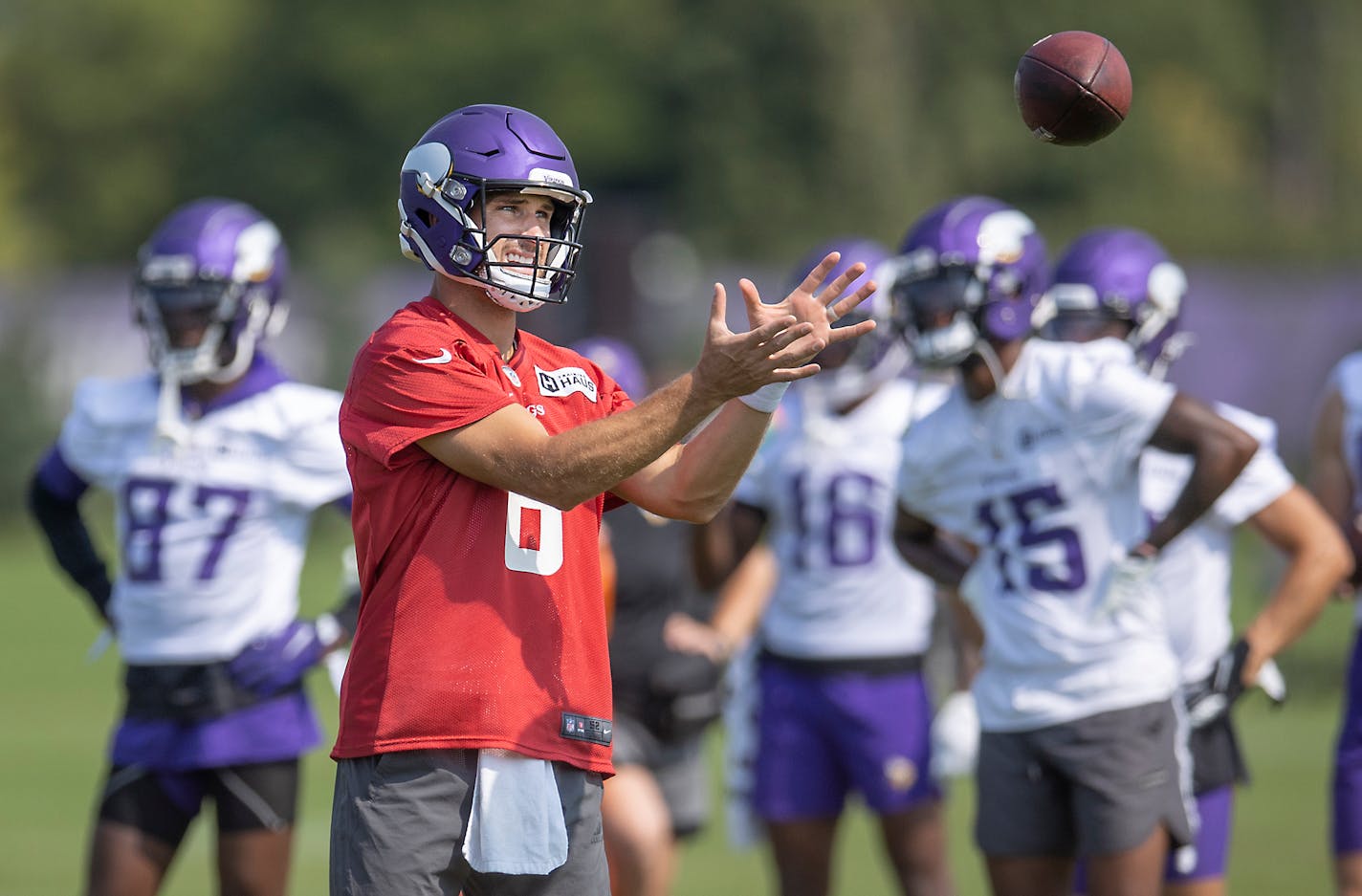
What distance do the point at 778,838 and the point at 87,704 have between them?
319 inches

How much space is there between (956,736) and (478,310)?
2.92 metres

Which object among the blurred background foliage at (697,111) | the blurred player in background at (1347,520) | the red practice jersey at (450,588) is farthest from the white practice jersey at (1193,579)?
the blurred background foliage at (697,111)

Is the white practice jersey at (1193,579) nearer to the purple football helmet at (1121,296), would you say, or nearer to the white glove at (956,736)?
the purple football helmet at (1121,296)

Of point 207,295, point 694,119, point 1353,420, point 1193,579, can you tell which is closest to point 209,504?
point 207,295

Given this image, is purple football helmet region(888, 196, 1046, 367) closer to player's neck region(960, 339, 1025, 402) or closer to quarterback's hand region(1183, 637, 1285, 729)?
player's neck region(960, 339, 1025, 402)

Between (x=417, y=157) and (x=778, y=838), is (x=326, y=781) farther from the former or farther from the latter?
(x=417, y=157)

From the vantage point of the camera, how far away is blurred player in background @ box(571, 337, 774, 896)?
6793 millimetres

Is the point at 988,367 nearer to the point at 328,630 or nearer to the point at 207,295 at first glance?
the point at 328,630

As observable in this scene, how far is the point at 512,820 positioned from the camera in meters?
A: 3.92

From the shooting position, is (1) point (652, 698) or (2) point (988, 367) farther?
(1) point (652, 698)

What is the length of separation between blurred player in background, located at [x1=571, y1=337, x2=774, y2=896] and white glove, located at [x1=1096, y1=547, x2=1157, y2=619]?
6.81 ft

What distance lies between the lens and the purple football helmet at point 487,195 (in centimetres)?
408

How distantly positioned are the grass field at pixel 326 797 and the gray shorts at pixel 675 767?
143 centimetres

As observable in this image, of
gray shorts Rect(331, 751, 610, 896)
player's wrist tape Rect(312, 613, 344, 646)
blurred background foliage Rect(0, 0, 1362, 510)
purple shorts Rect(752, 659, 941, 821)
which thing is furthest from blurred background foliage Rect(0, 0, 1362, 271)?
gray shorts Rect(331, 751, 610, 896)
